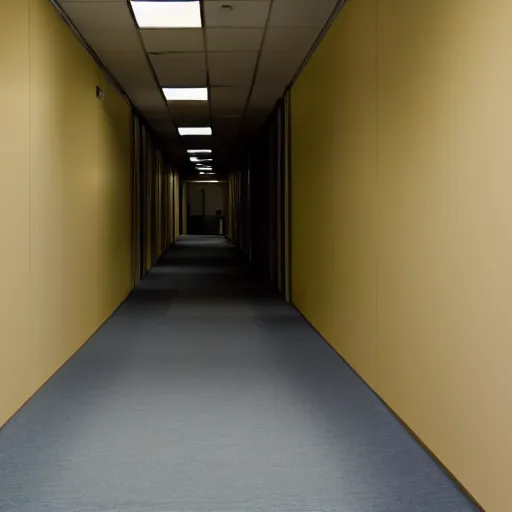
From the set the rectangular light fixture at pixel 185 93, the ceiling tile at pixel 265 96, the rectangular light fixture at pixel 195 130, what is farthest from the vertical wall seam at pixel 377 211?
the rectangular light fixture at pixel 195 130

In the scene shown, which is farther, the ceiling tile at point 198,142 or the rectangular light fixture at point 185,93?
the ceiling tile at point 198,142

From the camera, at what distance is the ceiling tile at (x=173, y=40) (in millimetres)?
6258

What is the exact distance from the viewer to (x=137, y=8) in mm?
5578

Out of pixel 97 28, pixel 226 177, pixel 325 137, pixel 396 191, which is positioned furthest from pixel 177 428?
pixel 226 177

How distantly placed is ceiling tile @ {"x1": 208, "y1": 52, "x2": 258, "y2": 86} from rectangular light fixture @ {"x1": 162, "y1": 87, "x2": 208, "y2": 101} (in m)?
0.49

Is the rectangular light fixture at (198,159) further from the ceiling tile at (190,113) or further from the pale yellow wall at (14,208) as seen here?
the pale yellow wall at (14,208)

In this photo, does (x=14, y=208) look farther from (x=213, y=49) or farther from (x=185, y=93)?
(x=185, y=93)

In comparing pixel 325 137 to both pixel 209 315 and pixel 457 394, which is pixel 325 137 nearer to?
pixel 209 315

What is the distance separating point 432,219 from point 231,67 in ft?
16.9

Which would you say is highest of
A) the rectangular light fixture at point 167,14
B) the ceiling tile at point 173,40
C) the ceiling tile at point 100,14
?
the rectangular light fixture at point 167,14

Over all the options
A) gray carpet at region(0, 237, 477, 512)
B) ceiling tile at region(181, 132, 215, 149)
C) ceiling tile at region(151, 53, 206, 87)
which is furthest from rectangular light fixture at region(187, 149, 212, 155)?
gray carpet at region(0, 237, 477, 512)

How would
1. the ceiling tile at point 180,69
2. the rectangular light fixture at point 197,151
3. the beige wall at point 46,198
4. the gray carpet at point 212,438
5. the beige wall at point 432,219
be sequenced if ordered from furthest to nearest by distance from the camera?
the rectangular light fixture at point 197,151 < the ceiling tile at point 180,69 < the beige wall at point 46,198 < the gray carpet at point 212,438 < the beige wall at point 432,219

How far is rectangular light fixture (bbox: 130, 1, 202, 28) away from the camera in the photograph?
5539 millimetres

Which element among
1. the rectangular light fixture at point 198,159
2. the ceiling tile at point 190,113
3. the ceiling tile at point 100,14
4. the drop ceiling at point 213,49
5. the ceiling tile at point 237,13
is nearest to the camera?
the ceiling tile at point 100,14
